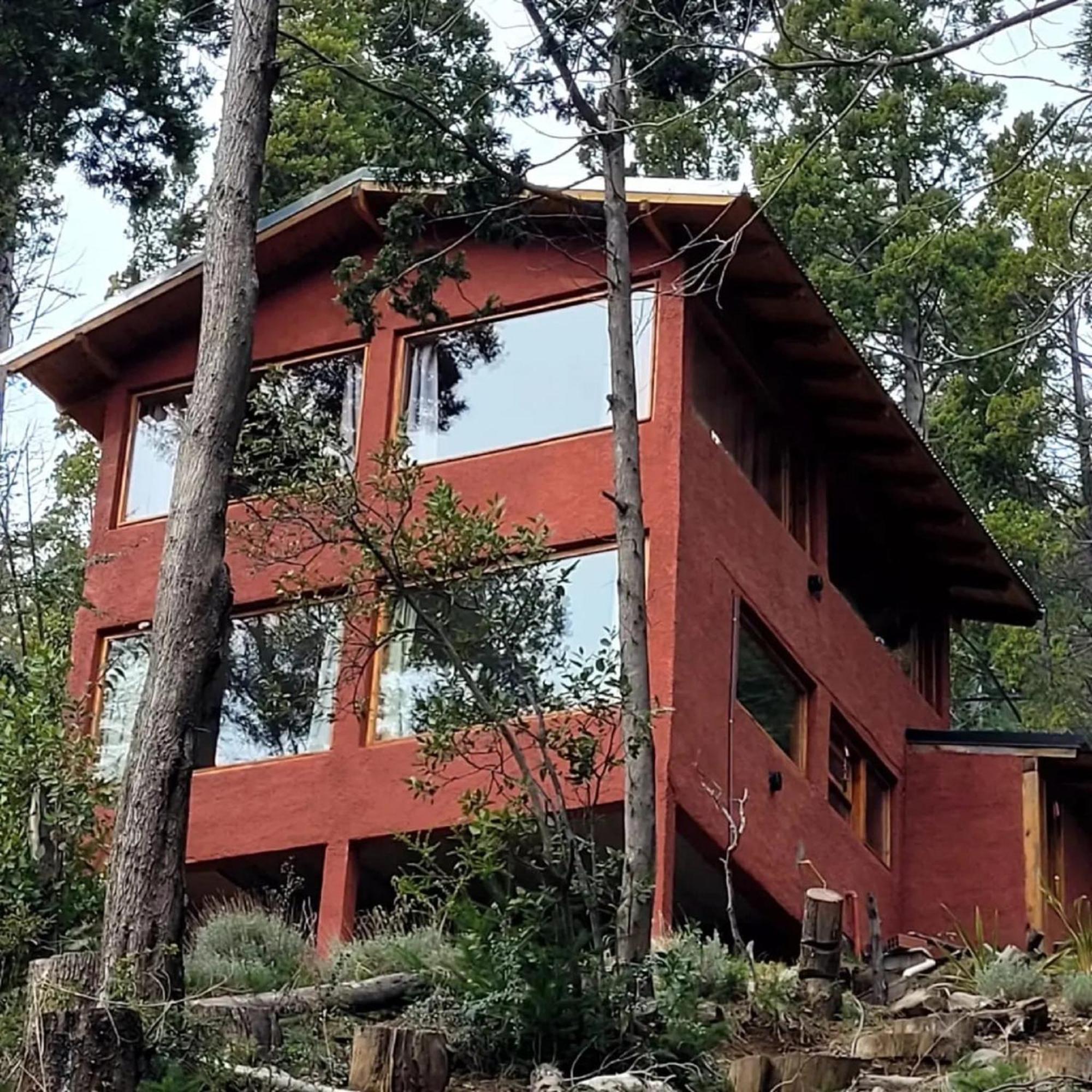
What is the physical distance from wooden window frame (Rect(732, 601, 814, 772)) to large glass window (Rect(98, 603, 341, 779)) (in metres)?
3.34

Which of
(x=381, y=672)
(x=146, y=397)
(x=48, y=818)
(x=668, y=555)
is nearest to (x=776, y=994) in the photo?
(x=668, y=555)

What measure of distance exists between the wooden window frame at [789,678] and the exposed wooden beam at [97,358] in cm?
664

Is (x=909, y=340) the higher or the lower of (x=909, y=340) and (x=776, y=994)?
the higher

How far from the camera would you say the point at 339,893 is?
48.5 feet

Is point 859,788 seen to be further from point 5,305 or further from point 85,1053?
point 5,305

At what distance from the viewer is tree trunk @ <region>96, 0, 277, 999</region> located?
915 centimetres

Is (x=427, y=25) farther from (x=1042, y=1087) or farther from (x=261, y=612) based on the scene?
(x=1042, y=1087)

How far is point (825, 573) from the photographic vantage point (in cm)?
1759

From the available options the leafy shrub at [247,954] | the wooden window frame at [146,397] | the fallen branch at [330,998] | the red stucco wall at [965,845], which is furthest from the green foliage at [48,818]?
the red stucco wall at [965,845]

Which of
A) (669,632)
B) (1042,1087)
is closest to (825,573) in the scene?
(669,632)

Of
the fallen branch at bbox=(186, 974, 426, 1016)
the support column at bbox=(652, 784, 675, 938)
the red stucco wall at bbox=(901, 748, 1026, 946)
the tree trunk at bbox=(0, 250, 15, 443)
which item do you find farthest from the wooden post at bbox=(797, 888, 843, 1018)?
the tree trunk at bbox=(0, 250, 15, 443)

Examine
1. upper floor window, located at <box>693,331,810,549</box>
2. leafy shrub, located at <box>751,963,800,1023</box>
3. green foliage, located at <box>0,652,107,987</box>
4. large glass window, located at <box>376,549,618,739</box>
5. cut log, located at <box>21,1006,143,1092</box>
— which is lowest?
cut log, located at <box>21,1006,143,1092</box>

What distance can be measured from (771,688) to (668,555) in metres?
2.25

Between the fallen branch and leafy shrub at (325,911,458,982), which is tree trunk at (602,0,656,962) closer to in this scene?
leafy shrub at (325,911,458,982)
